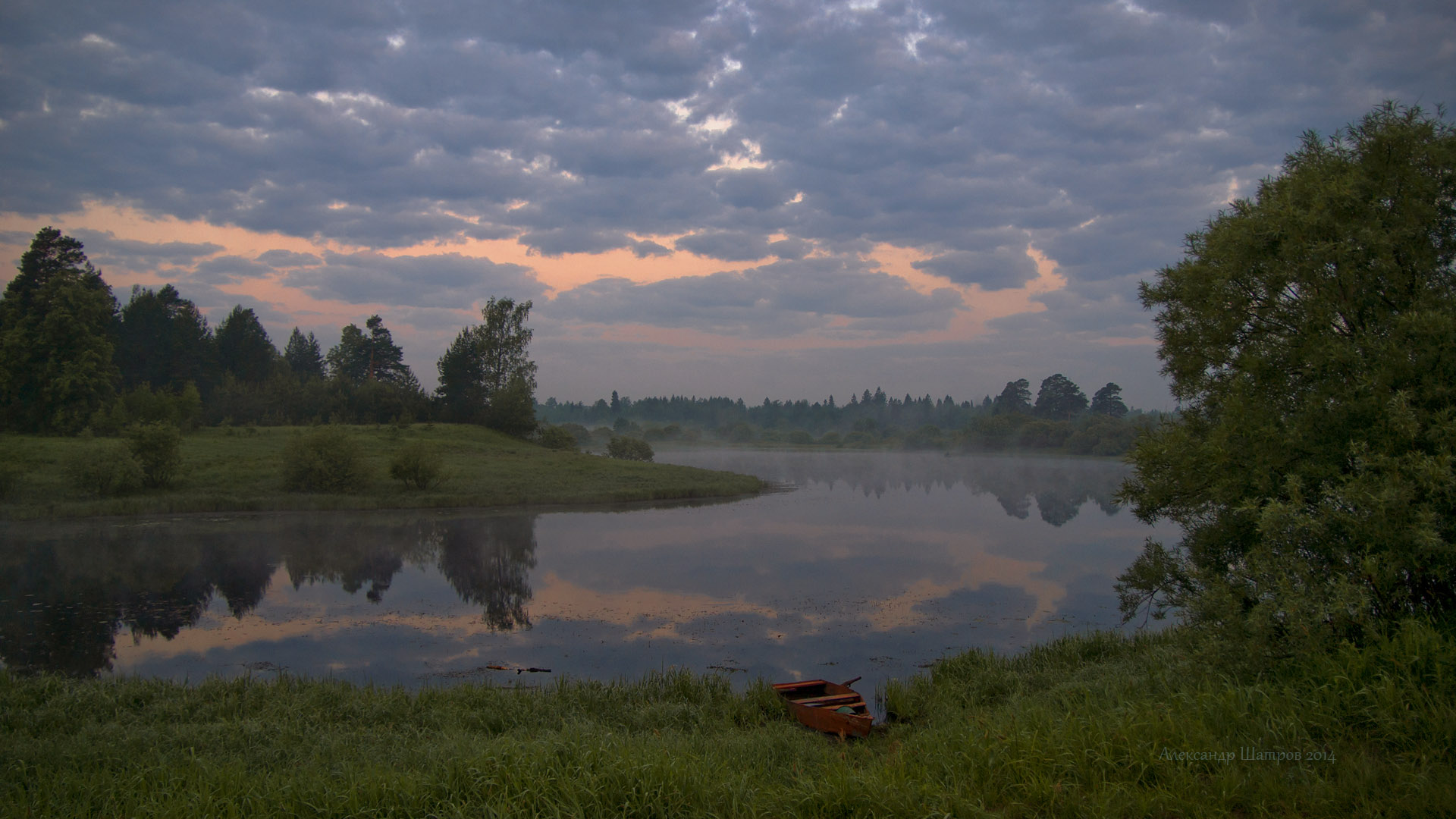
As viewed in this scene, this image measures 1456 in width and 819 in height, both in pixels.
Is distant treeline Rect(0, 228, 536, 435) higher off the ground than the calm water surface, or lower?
higher

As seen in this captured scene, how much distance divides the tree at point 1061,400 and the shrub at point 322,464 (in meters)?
103

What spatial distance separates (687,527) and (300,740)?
70.0 feet

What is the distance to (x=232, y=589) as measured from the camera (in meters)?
17.3

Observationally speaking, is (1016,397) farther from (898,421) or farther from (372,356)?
(372,356)

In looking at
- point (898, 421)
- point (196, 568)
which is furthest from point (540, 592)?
point (898, 421)

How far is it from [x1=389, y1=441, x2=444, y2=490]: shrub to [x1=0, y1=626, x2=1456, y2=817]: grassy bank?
26882mm

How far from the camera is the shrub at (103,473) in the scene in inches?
1107

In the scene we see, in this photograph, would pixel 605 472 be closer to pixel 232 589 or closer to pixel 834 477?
pixel 834 477

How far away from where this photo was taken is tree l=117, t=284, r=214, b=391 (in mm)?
57344

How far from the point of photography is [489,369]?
206ft

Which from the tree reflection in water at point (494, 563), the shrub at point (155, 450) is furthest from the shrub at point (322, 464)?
the tree reflection in water at point (494, 563)

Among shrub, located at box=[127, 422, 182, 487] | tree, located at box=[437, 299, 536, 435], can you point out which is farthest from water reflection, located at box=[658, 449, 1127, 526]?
shrub, located at box=[127, 422, 182, 487]

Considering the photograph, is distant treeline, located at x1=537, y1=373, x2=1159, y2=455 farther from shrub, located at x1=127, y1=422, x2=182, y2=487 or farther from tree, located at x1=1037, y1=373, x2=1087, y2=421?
shrub, located at x1=127, y1=422, x2=182, y2=487

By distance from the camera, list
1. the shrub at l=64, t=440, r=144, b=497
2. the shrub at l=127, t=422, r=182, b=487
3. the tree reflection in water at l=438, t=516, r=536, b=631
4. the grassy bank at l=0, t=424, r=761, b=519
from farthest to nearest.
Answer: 1. the shrub at l=127, t=422, r=182, b=487
2. the shrub at l=64, t=440, r=144, b=497
3. the grassy bank at l=0, t=424, r=761, b=519
4. the tree reflection in water at l=438, t=516, r=536, b=631
